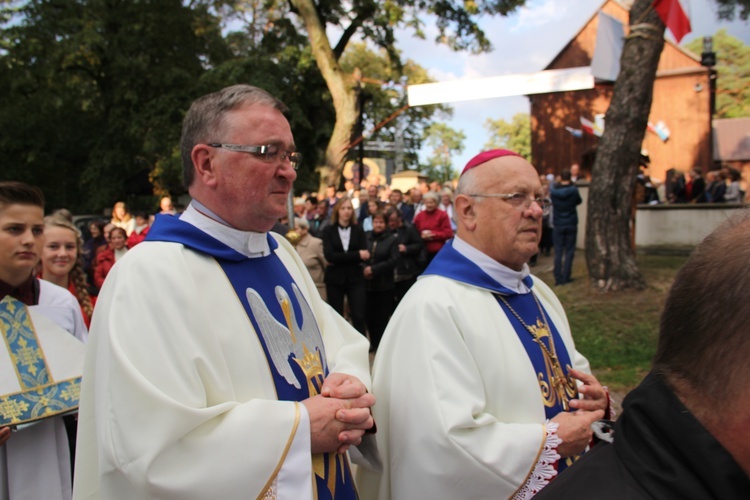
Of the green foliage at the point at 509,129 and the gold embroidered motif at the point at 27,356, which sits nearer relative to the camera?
the gold embroidered motif at the point at 27,356

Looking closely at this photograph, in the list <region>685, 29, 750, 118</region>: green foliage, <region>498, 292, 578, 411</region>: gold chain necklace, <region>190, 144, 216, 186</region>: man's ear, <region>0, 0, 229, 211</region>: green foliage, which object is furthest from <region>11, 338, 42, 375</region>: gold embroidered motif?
<region>685, 29, 750, 118</region>: green foliage

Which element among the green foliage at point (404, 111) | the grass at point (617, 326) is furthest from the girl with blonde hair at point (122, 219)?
the green foliage at point (404, 111)

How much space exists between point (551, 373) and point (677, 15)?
6725 mm

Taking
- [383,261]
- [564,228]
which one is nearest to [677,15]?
[564,228]

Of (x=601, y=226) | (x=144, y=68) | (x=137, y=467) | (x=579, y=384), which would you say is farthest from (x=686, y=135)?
(x=137, y=467)

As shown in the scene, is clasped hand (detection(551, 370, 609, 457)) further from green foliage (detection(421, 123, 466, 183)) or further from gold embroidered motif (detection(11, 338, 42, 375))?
green foliage (detection(421, 123, 466, 183))

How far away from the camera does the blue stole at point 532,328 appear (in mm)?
2492

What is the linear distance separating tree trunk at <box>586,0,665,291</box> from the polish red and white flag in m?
0.50

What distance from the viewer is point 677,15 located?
7625 millimetres

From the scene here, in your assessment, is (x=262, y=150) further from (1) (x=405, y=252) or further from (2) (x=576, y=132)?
(2) (x=576, y=132)

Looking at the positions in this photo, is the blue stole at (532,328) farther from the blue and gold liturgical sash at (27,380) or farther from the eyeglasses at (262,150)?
the blue and gold liturgical sash at (27,380)

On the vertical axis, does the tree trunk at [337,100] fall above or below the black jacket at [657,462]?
above

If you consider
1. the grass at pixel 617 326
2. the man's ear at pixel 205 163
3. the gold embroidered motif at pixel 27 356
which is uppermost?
the man's ear at pixel 205 163

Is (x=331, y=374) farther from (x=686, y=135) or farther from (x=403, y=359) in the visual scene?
(x=686, y=135)
